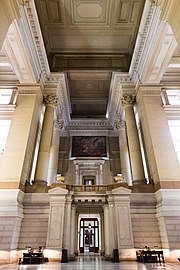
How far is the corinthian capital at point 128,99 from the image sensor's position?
40.7ft

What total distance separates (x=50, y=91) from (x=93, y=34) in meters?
4.80

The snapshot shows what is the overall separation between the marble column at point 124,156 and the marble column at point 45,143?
5.43 m

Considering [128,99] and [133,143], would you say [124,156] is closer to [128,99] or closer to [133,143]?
[133,143]

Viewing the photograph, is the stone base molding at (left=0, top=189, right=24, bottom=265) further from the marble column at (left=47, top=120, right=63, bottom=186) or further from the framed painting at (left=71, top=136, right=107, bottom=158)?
the framed painting at (left=71, top=136, right=107, bottom=158)

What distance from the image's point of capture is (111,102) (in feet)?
49.9

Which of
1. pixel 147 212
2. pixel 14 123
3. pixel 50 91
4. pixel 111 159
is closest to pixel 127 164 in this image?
pixel 111 159

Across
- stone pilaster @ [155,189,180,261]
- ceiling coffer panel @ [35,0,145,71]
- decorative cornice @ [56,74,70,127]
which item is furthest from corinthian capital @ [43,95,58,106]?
stone pilaster @ [155,189,180,261]

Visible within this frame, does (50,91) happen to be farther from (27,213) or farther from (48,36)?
(27,213)

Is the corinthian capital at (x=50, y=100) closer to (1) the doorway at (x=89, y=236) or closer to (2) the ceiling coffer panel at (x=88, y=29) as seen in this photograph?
(2) the ceiling coffer panel at (x=88, y=29)

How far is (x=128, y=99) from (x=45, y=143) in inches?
216

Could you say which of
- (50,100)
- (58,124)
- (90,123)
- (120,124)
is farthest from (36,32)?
(90,123)

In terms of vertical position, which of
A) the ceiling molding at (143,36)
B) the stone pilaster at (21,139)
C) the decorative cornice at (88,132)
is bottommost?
the stone pilaster at (21,139)

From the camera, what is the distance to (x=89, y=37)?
45.2 ft

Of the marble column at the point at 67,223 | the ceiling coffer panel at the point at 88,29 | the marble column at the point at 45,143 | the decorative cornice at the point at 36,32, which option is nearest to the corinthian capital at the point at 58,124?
the marble column at the point at 45,143
